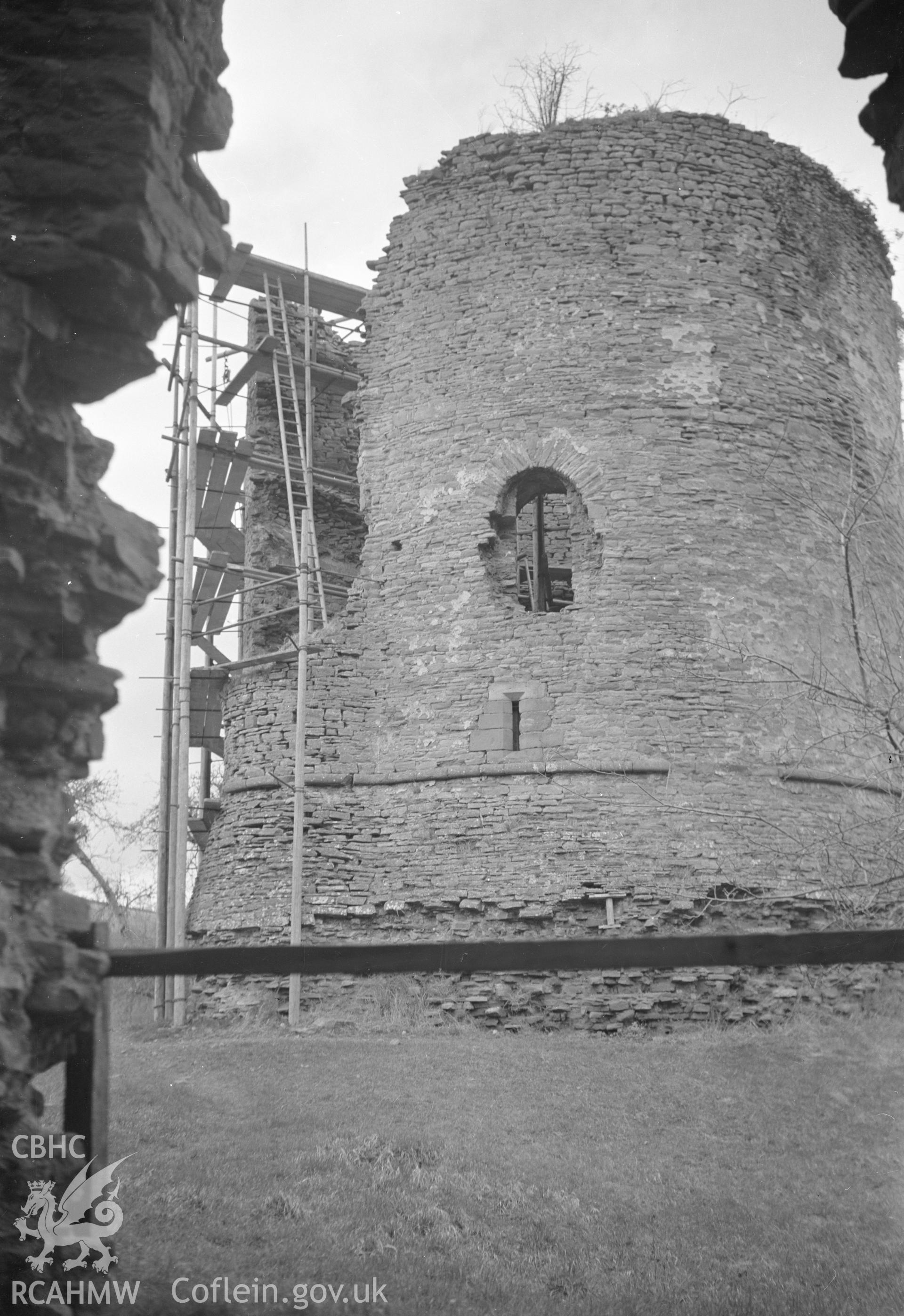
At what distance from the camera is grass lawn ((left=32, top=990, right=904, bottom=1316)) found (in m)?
6.08

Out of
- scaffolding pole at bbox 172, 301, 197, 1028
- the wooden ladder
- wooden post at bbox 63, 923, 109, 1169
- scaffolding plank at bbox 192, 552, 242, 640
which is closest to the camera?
wooden post at bbox 63, 923, 109, 1169

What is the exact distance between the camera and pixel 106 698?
446 centimetres

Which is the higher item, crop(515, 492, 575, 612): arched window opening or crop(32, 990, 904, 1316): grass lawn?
crop(515, 492, 575, 612): arched window opening

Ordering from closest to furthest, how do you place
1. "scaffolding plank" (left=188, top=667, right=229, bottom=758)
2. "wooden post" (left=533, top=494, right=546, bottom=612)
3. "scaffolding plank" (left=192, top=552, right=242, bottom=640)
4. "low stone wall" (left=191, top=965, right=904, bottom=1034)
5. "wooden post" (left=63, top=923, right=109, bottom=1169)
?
"wooden post" (left=63, top=923, right=109, bottom=1169)
"low stone wall" (left=191, top=965, right=904, bottom=1034)
"wooden post" (left=533, top=494, right=546, bottom=612)
"scaffolding plank" (left=188, top=667, right=229, bottom=758)
"scaffolding plank" (left=192, top=552, right=242, bottom=640)

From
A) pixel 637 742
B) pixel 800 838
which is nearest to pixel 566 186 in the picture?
pixel 637 742

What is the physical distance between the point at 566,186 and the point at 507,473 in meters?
3.24

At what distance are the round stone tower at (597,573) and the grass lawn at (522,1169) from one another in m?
1.60

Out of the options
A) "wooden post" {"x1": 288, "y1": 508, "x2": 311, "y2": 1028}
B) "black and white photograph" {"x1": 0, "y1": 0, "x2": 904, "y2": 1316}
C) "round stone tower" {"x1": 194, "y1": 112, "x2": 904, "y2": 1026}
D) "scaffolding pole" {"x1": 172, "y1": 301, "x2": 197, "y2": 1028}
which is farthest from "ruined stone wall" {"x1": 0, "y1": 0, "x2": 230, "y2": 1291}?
"scaffolding pole" {"x1": 172, "y1": 301, "x2": 197, "y2": 1028}

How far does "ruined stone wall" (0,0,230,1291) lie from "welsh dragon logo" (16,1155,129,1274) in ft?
0.94

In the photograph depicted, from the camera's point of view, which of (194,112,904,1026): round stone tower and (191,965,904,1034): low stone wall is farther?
(194,112,904,1026): round stone tower

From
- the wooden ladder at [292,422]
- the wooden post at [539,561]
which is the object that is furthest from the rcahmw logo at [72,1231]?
the wooden post at [539,561]

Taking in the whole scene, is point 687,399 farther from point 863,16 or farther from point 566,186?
point 863,16

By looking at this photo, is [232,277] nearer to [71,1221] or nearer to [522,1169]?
[522,1169]

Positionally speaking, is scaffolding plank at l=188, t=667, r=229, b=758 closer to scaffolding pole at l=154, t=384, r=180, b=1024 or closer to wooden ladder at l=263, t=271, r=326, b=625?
scaffolding pole at l=154, t=384, r=180, b=1024
